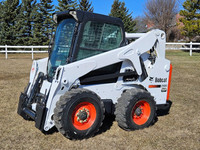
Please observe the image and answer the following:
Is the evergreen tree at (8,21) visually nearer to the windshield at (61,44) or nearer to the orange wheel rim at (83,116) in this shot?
the windshield at (61,44)

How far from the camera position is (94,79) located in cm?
442

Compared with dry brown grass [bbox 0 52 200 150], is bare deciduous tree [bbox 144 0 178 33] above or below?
above

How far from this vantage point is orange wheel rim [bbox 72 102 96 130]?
4.02 meters

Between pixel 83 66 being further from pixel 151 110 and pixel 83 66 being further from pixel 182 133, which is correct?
pixel 182 133

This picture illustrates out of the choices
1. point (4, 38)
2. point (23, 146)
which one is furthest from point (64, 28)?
point (4, 38)

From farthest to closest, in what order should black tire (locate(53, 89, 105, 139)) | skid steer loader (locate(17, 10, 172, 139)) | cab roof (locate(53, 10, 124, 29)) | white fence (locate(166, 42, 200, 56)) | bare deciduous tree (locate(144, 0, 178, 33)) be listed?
bare deciduous tree (locate(144, 0, 178, 33)) < white fence (locate(166, 42, 200, 56)) < cab roof (locate(53, 10, 124, 29)) < skid steer loader (locate(17, 10, 172, 139)) < black tire (locate(53, 89, 105, 139))

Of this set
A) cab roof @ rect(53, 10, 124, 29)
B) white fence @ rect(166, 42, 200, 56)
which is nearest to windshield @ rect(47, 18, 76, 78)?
cab roof @ rect(53, 10, 124, 29)

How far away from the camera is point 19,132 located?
4.53m

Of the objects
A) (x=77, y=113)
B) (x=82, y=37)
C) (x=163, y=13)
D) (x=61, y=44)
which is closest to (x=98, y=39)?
(x=82, y=37)

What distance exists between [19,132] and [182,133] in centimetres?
313

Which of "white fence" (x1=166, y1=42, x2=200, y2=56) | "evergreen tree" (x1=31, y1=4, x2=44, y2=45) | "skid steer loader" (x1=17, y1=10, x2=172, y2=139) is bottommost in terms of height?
"skid steer loader" (x1=17, y1=10, x2=172, y2=139)

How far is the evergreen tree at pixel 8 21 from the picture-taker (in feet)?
113

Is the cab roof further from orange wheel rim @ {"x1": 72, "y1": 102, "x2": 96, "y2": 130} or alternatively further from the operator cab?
orange wheel rim @ {"x1": 72, "y1": 102, "x2": 96, "y2": 130}

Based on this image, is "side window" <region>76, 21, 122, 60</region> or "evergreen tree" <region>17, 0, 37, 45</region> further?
"evergreen tree" <region>17, 0, 37, 45</region>
